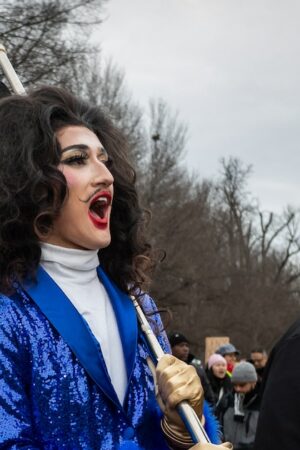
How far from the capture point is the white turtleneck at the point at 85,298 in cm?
234

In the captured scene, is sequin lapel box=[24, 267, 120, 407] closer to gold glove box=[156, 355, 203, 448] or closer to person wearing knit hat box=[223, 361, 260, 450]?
gold glove box=[156, 355, 203, 448]

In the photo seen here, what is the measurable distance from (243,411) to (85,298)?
462 centimetres

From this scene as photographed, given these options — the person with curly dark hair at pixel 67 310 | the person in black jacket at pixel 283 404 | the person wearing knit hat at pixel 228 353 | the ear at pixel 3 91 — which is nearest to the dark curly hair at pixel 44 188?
the person with curly dark hair at pixel 67 310

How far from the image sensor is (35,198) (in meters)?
2.35

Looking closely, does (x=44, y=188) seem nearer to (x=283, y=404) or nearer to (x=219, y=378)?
(x=283, y=404)

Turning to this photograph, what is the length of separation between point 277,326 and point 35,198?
33.9m

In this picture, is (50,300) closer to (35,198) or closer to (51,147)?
(35,198)

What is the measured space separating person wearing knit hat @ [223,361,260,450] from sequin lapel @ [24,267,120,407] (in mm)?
4504

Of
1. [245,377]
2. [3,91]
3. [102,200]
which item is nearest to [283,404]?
[102,200]


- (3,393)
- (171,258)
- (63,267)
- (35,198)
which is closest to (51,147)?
(35,198)

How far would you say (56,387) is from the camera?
7.07 feet

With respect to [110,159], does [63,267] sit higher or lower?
lower

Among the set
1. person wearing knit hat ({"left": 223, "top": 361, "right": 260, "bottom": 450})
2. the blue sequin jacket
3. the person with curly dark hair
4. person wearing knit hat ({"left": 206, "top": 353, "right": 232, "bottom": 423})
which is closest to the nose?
the person with curly dark hair

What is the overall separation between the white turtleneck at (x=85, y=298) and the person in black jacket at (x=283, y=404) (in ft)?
1.72
